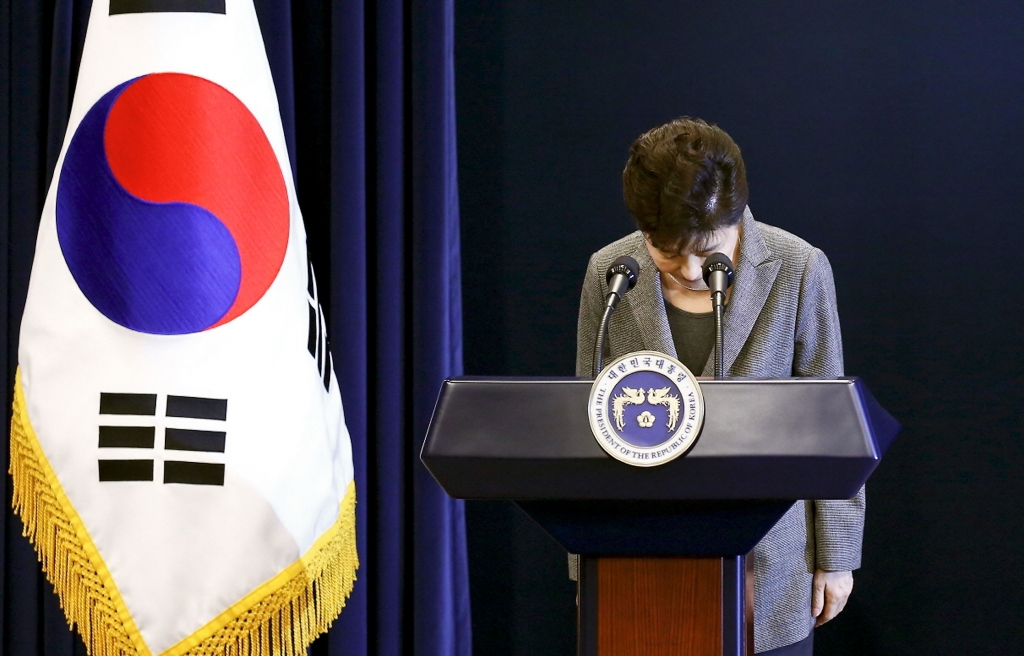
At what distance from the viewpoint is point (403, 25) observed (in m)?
2.22

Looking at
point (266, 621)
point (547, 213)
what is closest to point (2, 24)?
point (547, 213)

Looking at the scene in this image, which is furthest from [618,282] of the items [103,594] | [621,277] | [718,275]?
[103,594]

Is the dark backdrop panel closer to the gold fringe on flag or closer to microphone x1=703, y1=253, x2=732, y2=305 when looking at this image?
the gold fringe on flag

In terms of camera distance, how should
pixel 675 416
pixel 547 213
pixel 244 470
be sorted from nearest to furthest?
pixel 675 416, pixel 244 470, pixel 547 213

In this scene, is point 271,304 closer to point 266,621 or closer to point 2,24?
point 266,621

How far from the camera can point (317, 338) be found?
174 centimetres

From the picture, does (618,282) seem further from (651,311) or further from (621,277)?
(651,311)

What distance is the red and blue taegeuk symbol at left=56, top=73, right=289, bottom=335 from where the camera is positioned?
158 centimetres

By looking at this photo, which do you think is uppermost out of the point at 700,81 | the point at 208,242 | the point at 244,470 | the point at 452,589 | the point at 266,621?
the point at 700,81

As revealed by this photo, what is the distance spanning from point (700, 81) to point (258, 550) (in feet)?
4.73

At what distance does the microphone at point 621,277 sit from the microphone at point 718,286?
0.26ft

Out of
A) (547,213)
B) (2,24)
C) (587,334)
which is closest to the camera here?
(587,334)

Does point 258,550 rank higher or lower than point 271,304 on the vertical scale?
lower

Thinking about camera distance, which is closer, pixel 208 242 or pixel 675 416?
pixel 675 416
